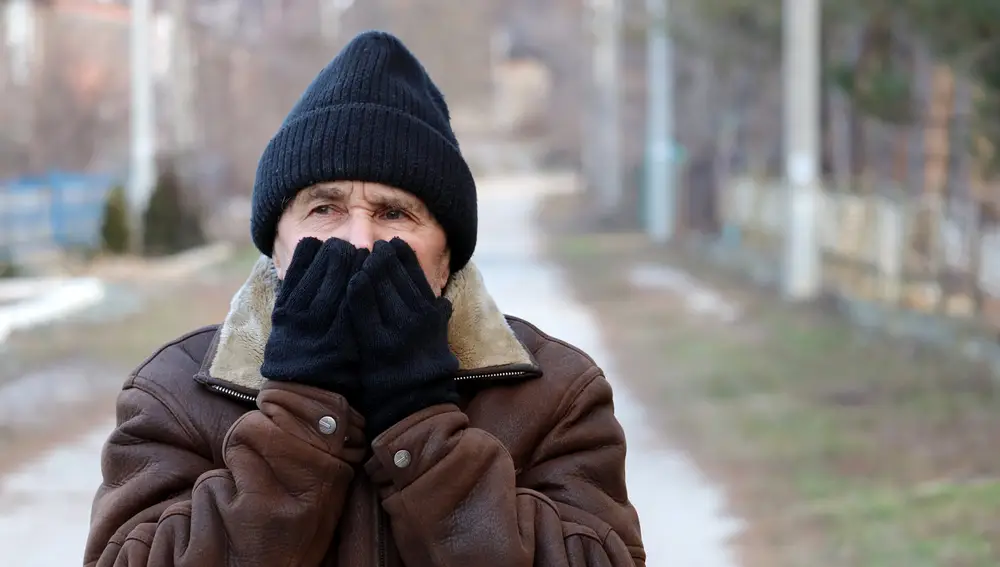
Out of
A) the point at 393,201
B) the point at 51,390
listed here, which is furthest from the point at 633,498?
the point at 393,201

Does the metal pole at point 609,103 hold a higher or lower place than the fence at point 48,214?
higher

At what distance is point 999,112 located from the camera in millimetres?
10898

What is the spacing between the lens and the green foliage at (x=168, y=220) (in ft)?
78.8

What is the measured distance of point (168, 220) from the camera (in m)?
24.2

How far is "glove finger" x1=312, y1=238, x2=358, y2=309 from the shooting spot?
101 inches

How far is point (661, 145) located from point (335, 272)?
28.7m

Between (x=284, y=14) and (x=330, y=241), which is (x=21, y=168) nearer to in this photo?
(x=284, y=14)

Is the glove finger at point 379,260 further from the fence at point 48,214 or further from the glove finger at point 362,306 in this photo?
the fence at point 48,214

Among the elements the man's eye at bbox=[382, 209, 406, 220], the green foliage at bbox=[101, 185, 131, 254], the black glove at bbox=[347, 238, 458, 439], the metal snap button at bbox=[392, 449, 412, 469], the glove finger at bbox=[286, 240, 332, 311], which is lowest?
the metal snap button at bbox=[392, 449, 412, 469]

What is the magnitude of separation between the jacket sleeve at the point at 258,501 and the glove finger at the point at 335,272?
5.7 inches

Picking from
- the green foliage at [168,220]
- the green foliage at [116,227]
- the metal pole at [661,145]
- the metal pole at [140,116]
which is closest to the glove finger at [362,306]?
the metal pole at [140,116]

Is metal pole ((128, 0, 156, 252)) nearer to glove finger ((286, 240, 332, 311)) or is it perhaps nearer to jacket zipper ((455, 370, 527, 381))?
Result: jacket zipper ((455, 370, 527, 381))

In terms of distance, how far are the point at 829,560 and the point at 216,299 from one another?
11.6 m

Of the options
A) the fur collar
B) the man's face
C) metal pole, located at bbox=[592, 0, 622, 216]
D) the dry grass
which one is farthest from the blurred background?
the man's face
